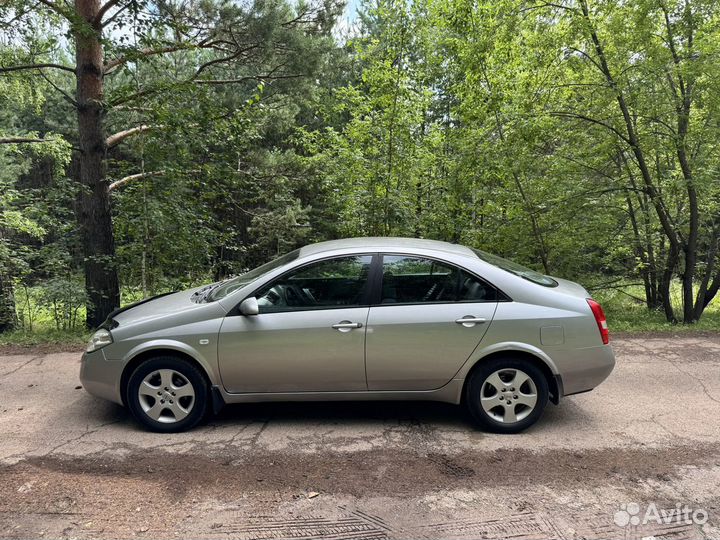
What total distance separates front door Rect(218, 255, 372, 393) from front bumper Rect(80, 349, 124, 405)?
34.7 inches

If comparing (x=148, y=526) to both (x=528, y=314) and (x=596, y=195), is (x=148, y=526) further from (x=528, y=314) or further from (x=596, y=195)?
(x=596, y=195)

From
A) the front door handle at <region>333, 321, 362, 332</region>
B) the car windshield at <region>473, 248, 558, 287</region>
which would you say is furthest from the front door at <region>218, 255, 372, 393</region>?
the car windshield at <region>473, 248, 558, 287</region>

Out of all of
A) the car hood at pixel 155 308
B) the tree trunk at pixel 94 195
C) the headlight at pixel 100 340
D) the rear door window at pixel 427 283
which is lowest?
the headlight at pixel 100 340

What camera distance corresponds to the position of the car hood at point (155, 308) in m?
4.11

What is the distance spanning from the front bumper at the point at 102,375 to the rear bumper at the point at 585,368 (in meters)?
3.59

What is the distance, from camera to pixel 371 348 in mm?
3898

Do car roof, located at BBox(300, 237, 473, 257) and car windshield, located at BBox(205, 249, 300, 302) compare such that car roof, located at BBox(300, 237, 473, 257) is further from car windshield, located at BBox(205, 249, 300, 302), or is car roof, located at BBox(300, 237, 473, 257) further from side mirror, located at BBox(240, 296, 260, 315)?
side mirror, located at BBox(240, 296, 260, 315)

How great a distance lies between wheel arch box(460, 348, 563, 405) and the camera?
3898mm

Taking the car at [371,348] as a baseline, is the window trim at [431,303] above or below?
above

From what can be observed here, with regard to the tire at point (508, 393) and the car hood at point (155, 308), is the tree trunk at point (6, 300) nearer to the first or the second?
the car hood at point (155, 308)

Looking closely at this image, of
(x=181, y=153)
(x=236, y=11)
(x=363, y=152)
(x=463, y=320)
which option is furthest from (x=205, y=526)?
(x=236, y=11)

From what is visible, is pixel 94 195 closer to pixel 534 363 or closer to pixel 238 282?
pixel 238 282

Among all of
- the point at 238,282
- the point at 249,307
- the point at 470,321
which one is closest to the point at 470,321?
the point at 470,321

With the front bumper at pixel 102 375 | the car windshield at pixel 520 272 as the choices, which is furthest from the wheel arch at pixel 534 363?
the front bumper at pixel 102 375
